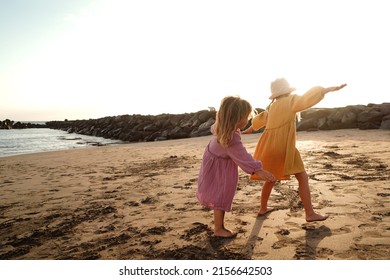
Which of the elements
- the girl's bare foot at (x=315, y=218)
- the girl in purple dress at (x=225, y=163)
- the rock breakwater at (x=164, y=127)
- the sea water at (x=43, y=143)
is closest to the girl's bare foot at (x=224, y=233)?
the girl in purple dress at (x=225, y=163)

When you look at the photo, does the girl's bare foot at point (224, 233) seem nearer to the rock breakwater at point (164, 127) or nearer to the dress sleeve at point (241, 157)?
the dress sleeve at point (241, 157)

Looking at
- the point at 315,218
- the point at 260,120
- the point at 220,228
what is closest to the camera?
the point at 220,228

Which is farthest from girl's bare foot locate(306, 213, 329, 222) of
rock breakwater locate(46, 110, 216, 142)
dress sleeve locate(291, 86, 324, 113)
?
rock breakwater locate(46, 110, 216, 142)

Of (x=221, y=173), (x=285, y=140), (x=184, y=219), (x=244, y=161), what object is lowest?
(x=184, y=219)

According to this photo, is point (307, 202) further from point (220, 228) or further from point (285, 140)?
point (220, 228)

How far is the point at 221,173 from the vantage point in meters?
2.87

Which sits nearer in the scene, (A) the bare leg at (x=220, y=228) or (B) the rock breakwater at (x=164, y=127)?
(A) the bare leg at (x=220, y=228)

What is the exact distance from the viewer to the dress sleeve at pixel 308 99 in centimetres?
294

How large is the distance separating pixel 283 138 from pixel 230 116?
0.77m

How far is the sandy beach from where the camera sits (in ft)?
8.23

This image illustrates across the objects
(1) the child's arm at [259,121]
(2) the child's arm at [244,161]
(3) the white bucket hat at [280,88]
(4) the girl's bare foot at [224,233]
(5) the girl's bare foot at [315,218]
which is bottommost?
(4) the girl's bare foot at [224,233]

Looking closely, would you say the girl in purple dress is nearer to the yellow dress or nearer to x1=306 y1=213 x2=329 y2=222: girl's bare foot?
the yellow dress

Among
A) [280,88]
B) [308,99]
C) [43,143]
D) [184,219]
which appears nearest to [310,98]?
[308,99]
